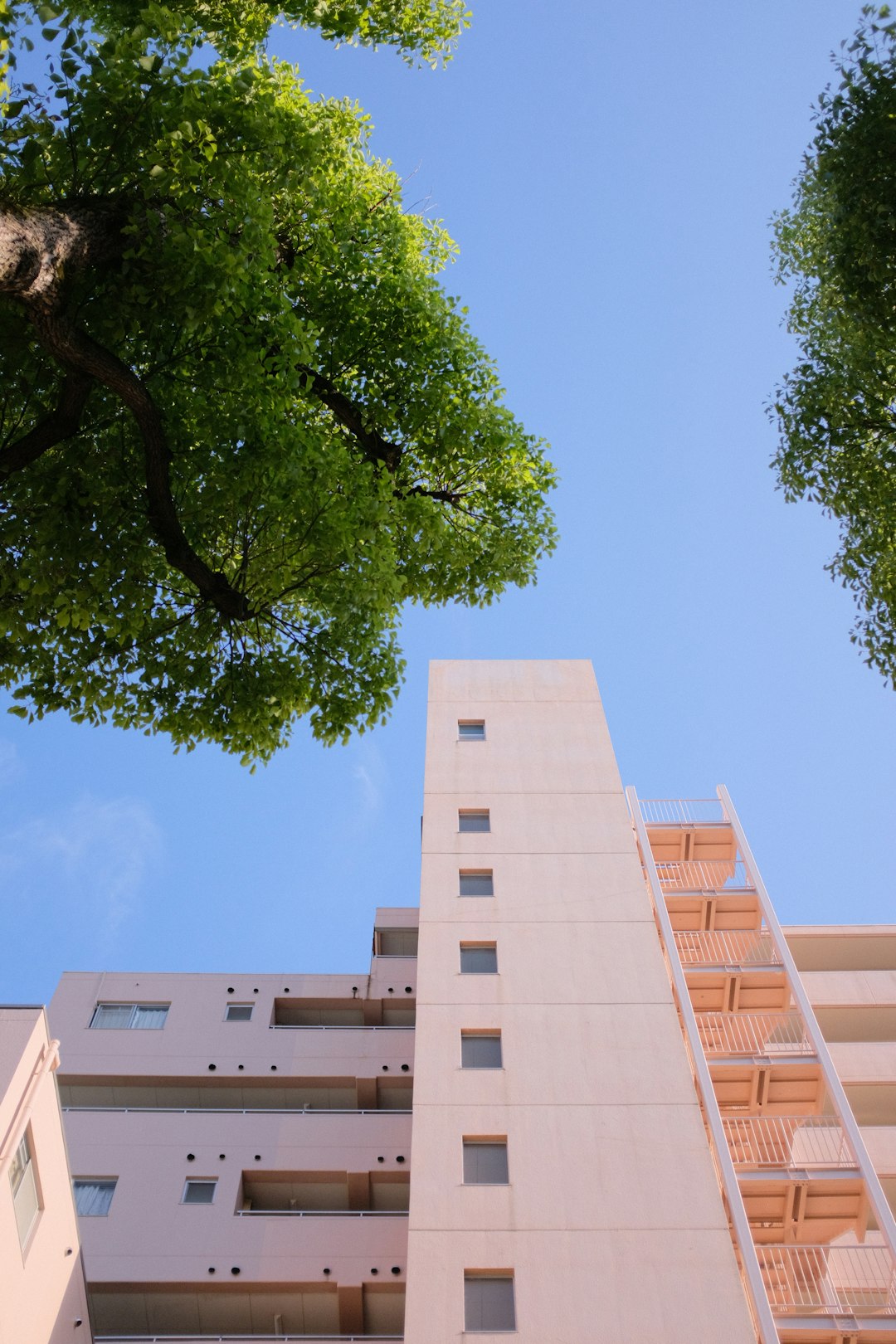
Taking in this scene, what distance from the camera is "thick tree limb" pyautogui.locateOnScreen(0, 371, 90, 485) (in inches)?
356

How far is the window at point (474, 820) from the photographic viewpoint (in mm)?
24516

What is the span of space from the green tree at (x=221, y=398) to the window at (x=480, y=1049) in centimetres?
956

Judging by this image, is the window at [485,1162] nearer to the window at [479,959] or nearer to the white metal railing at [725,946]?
the window at [479,959]

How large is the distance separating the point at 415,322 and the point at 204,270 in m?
3.77

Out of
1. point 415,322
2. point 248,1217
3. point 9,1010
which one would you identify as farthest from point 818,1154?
point 415,322

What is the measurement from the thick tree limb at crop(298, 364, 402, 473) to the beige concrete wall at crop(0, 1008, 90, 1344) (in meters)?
7.68

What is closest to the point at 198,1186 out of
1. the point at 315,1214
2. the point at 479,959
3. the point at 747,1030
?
the point at 315,1214

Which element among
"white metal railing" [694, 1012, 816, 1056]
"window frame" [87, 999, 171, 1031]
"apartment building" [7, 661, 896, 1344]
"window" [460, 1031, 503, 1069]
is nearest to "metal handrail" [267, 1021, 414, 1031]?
"apartment building" [7, 661, 896, 1344]

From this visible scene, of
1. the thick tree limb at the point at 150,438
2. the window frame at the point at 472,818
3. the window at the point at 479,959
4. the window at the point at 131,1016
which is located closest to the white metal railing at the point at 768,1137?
the window at the point at 479,959

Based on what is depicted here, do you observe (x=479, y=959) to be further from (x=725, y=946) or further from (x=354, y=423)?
(x=354, y=423)

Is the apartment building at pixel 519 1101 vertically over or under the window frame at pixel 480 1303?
over

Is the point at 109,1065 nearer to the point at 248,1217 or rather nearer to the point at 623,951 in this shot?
the point at 248,1217

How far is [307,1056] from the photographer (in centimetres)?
2855

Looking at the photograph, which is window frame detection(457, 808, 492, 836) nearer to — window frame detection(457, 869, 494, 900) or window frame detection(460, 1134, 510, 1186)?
window frame detection(457, 869, 494, 900)
